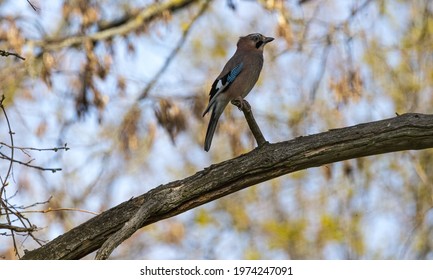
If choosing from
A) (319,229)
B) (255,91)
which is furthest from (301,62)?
(319,229)

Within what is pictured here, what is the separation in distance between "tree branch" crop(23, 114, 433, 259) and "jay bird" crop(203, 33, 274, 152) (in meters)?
1.48

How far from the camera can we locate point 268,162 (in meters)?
6.27

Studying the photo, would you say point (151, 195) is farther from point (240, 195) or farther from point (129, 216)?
point (240, 195)

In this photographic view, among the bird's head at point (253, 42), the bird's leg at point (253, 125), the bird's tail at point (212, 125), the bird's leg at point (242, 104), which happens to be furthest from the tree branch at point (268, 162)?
the bird's head at point (253, 42)

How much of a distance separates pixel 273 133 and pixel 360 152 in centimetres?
696

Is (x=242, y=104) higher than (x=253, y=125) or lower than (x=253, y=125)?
higher

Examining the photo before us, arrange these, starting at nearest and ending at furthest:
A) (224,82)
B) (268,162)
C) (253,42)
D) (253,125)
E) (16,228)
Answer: (16,228) → (268,162) → (253,125) → (224,82) → (253,42)

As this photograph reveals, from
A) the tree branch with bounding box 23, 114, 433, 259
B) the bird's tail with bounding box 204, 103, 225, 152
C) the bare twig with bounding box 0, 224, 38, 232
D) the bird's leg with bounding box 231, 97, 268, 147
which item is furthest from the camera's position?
the bird's tail with bounding box 204, 103, 225, 152

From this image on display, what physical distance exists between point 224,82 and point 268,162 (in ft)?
7.12

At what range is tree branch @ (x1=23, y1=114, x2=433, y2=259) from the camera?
6.22m

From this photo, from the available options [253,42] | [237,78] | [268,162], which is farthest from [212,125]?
[268,162]

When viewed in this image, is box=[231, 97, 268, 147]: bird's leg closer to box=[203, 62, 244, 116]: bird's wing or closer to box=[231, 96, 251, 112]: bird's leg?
box=[231, 96, 251, 112]: bird's leg

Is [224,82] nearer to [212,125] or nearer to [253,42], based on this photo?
[212,125]

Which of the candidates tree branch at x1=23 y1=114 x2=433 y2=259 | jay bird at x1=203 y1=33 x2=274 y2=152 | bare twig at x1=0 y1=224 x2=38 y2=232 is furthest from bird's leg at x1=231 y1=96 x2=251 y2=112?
bare twig at x1=0 y1=224 x2=38 y2=232
